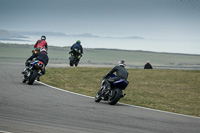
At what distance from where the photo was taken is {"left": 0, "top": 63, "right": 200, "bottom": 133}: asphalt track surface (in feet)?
32.4

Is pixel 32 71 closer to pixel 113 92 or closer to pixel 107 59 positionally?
pixel 113 92

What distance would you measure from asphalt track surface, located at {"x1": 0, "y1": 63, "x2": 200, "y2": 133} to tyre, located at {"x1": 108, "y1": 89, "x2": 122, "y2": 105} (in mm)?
221

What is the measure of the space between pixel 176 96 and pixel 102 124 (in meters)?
10.8

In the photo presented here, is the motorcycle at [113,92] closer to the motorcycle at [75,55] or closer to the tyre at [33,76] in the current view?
the tyre at [33,76]

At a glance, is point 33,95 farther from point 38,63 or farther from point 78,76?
point 78,76

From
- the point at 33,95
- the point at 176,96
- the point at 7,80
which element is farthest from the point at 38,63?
the point at 176,96

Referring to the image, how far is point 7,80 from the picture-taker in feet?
68.5

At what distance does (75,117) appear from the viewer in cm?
1145

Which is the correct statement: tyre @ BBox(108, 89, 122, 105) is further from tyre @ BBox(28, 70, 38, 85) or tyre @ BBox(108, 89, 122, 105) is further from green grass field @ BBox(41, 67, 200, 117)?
tyre @ BBox(28, 70, 38, 85)

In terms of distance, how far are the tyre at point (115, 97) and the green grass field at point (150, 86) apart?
→ 1709 mm

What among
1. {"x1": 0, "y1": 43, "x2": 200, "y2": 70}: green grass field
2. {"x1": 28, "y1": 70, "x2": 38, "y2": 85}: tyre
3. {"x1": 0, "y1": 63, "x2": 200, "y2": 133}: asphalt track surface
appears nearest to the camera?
{"x1": 0, "y1": 63, "x2": 200, "y2": 133}: asphalt track surface

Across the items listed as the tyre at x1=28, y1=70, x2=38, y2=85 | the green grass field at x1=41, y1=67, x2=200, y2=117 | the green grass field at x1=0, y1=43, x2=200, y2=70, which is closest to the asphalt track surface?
the tyre at x1=28, y1=70, x2=38, y2=85

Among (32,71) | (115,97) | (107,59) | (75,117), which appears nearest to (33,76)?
(32,71)

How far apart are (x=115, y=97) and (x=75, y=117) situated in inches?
145
